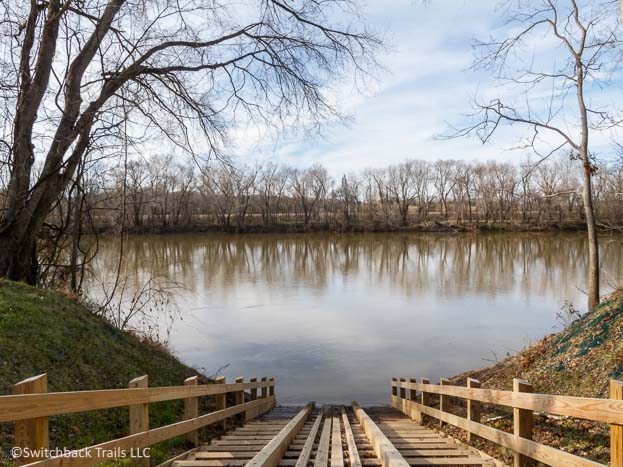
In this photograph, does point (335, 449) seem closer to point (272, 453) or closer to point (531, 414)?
point (272, 453)

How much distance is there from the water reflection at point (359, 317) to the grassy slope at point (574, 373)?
3530mm

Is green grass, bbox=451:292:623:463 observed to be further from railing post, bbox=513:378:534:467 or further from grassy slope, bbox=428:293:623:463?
railing post, bbox=513:378:534:467

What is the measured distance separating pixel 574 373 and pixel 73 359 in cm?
664

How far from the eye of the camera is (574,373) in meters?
6.21

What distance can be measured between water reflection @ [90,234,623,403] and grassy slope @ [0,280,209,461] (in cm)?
415

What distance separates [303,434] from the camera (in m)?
5.90

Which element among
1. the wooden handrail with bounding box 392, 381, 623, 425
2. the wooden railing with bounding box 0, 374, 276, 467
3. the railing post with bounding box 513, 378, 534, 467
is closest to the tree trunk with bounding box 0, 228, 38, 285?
the wooden railing with bounding box 0, 374, 276, 467

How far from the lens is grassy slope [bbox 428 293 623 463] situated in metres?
4.44

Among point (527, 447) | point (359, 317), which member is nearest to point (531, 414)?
point (527, 447)

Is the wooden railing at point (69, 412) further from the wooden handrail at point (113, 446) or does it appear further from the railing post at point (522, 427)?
the railing post at point (522, 427)

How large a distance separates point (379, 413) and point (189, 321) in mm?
8730

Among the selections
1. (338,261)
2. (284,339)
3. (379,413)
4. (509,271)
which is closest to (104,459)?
(379,413)

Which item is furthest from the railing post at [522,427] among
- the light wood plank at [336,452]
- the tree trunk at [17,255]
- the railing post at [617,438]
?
the tree trunk at [17,255]

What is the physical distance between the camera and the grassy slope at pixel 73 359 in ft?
15.5
